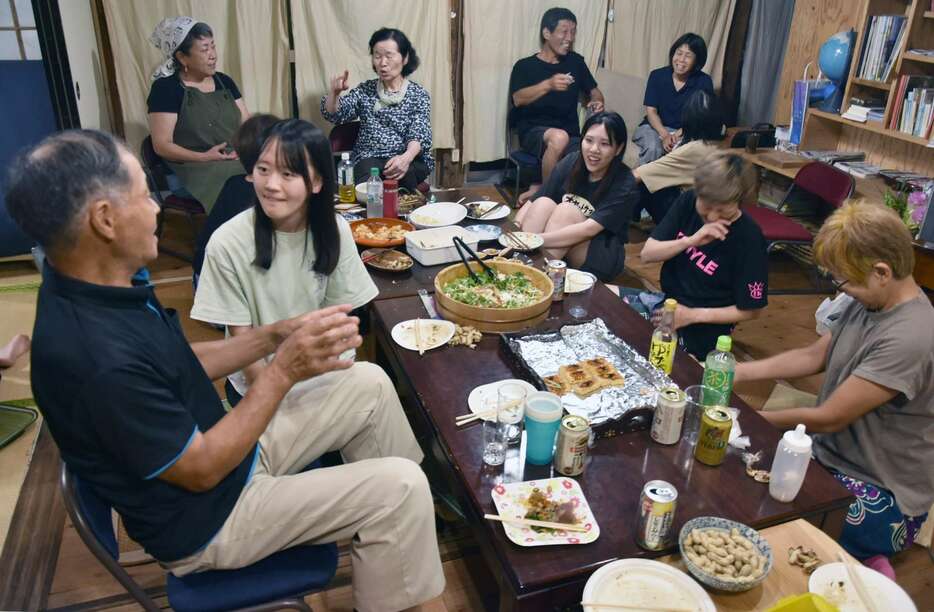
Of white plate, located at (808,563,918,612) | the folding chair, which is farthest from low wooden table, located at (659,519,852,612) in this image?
the folding chair

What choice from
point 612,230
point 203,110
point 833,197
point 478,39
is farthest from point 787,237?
point 203,110

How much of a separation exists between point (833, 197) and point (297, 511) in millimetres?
3393

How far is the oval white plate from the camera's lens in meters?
2.77

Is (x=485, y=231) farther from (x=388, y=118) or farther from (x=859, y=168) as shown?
(x=859, y=168)

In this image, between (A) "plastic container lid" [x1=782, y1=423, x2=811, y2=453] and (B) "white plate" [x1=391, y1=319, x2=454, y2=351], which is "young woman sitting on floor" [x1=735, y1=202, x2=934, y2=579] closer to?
(A) "plastic container lid" [x1=782, y1=423, x2=811, y2=453]

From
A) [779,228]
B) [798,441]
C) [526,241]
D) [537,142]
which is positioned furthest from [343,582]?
[537,142]

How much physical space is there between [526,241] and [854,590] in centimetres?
175

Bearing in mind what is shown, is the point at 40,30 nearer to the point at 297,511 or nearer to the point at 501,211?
the point at 501,211

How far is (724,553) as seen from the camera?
4.24ft

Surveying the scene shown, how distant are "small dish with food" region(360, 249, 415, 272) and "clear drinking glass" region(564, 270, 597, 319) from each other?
0.60m

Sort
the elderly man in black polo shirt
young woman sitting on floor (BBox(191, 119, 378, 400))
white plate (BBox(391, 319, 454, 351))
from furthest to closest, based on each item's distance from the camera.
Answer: white plate (BBox(391, 319, 454, 351)), young woman sitting on floor (BBox(191, 119, 378, 400)), the elderly man in black polo shirt

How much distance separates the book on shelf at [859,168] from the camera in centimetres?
407

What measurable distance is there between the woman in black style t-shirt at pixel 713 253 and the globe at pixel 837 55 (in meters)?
2.36

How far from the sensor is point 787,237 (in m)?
3.72
